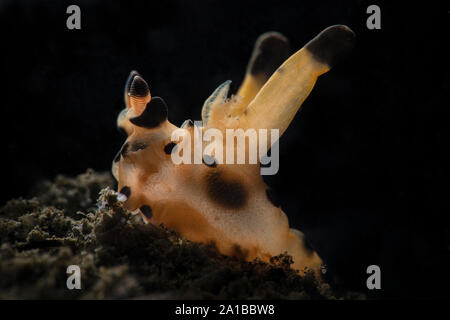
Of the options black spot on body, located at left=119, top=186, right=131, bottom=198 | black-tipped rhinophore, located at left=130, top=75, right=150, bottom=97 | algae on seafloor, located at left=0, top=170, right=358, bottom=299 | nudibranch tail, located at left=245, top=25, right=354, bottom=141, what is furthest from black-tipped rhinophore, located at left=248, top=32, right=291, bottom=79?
algae on seafloor, located at left=0, top=170, right=358, bottom=299

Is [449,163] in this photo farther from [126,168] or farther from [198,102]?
[126,168]

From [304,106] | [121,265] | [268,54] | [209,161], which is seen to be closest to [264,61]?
[268,54]

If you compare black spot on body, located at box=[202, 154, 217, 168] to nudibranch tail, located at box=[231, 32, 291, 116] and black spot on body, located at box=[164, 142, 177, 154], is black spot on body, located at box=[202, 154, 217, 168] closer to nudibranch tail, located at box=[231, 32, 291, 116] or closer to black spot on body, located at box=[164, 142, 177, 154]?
black spot on body, located at box=[164, 142, 177, 154]

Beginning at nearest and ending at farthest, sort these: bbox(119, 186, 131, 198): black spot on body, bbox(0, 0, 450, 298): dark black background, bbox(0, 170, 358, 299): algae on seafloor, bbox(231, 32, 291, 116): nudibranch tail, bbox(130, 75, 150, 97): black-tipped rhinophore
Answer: bbox(0, 170, 358, 299): algae on seafloor, bbox(130, 75, 150, 97): black-tipped rhinophore, bbox(119, 186, 131, 198): black spot on body, bbox(231, 32, 291, 116): nudibranch tail, bbox(0, 0, 450, 298): dark black background

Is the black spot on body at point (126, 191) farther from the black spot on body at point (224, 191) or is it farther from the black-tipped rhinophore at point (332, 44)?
the black-tipped rhinophore at point (332, 44)

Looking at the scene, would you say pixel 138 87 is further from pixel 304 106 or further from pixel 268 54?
pixel 304 106

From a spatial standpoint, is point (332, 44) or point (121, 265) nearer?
point (121, 265)

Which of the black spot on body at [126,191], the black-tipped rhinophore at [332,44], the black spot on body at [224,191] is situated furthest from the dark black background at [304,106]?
the black spot on body at [126,191]

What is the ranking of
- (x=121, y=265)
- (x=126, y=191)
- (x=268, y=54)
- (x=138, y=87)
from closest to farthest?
(x=121, y=265) → (x=138, y=87) → (x=126, y=191) → (x=268, y=54)
